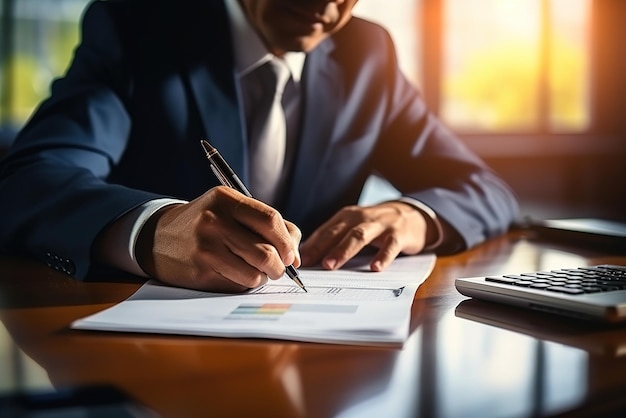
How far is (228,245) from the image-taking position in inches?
30.4

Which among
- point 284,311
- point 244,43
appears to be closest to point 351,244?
point 284,311

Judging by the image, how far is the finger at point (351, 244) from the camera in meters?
0.95

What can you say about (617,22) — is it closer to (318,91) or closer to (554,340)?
(318,91)

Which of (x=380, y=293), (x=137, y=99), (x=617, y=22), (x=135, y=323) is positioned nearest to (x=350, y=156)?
(x=137, y=99)

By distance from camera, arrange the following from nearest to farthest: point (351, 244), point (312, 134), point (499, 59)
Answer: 1. point (351, 244)
2. point (312, 134)
3. point (499, 59)

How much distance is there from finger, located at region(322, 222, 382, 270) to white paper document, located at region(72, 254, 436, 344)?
0.23 feet

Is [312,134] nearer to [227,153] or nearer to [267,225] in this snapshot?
[227,153]

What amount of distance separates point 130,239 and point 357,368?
1.35 ft

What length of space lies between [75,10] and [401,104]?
2.30 meters

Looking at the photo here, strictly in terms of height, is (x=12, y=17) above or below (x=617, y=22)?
above

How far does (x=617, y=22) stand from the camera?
4816 mm

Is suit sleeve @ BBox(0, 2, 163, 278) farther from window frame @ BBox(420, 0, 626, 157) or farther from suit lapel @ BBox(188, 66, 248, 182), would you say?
window frame @ BBox(420, 0, 626, 157)

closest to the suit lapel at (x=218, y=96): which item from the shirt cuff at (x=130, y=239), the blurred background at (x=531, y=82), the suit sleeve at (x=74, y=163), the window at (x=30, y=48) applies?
the suit sleeve at (x=74, y=163)

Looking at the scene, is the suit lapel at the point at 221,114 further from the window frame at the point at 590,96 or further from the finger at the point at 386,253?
the window frame at the point at 590,96
